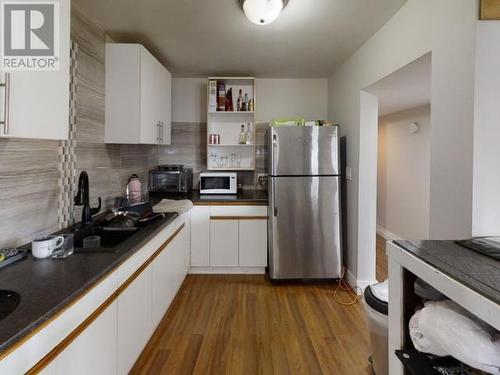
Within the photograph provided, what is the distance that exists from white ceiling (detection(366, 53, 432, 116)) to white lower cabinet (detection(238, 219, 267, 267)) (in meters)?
1.64

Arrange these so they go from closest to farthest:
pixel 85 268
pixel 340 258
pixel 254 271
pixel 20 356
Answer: pixel 20 356 < pixel 85 268 < pixel 340 258 < pixel 254 271

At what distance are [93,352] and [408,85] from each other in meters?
2.75

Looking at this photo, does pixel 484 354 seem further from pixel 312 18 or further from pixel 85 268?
pixel 312 18

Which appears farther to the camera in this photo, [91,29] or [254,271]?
[254,271]

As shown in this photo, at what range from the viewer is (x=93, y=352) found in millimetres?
1117

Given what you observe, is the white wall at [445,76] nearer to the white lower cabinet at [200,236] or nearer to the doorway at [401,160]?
the doorway at [401,160]

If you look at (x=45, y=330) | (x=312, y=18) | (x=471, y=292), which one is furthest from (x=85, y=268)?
(x=312, y=18)

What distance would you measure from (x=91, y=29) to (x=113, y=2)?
1.15 feet

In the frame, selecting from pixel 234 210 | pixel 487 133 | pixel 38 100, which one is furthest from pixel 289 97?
pixel 38 100

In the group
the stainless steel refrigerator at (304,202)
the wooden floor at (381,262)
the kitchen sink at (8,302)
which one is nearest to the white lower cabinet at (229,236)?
the stainless steel refrigerator at (304,202)

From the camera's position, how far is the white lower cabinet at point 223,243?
2.90 metres

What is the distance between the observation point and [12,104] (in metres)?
0.95

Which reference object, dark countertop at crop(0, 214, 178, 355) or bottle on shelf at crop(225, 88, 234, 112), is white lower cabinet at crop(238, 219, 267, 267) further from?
dark countertop at crop(0, 214, 178, 355)

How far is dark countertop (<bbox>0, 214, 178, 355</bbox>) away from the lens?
2.58 feet
